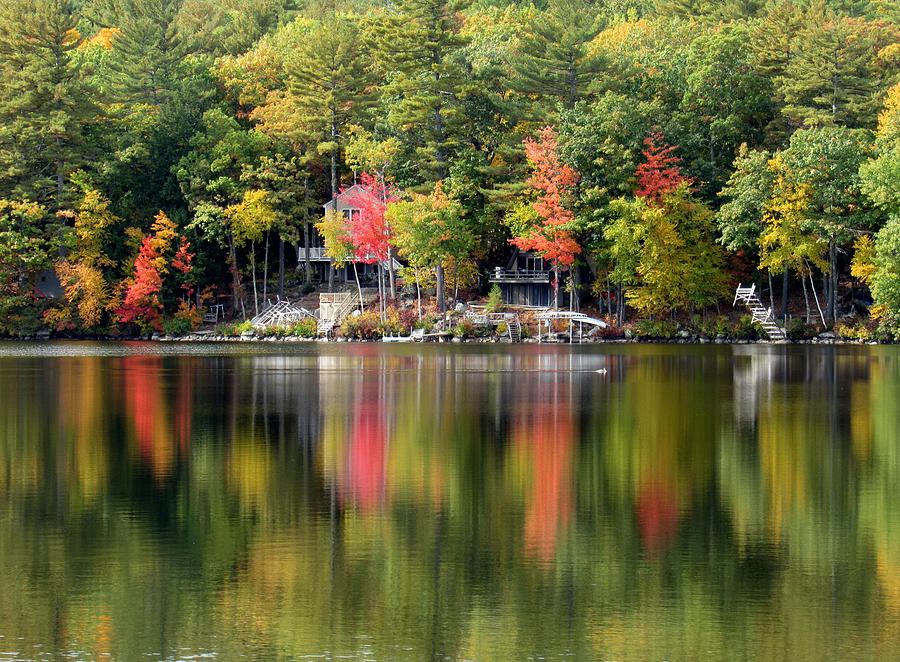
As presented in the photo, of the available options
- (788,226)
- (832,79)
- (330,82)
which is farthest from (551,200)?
(330,82)

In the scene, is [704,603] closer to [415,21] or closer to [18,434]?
[18,434]

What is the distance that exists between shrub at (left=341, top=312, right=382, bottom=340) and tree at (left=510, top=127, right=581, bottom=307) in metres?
8.62

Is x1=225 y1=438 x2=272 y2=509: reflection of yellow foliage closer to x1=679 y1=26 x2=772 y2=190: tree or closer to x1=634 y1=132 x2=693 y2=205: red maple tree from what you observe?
x1=634 y1=132 x2=693 y2=205: red maple tree

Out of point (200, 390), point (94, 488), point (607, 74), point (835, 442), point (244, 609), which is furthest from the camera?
point (607, 74)

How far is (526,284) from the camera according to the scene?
7588cm

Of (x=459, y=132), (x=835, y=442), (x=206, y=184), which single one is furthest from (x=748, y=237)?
(x=835, y=442)

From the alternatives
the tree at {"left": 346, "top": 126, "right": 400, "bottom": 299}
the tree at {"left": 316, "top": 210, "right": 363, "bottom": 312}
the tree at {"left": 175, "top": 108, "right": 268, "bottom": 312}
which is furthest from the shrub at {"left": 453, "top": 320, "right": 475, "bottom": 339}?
the tree at {"left": 175, "top": 108, "right": 268, "bottom": 312}

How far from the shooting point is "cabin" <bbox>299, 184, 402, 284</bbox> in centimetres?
7794

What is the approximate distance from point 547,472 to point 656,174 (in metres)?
47.5

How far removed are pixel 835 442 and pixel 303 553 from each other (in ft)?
43.9

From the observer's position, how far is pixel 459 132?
75188 millimetres

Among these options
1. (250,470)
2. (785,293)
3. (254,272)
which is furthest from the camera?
(254,272)

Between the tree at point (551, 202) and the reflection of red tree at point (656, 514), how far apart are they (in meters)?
48.6

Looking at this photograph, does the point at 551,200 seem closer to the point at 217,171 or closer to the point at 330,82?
the point at 330,82
